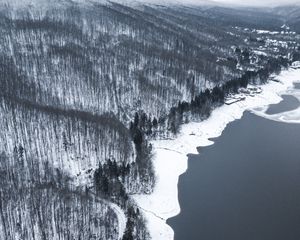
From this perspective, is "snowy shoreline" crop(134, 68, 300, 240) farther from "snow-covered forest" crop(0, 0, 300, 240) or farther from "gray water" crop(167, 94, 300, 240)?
"snow-covered forest" crop(0, 0, 300, 240)

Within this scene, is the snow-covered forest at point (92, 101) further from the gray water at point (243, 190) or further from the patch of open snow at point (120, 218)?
the gray water at point (243, 190)

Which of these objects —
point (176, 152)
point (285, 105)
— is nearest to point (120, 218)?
point (176, 152)

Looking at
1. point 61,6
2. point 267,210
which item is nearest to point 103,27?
point 61,6

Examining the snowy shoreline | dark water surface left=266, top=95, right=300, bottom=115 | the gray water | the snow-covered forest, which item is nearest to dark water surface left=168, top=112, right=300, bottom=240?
the gray water

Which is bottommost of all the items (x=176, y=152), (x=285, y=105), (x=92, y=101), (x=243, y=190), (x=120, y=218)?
Answer: (x=176, y=152)

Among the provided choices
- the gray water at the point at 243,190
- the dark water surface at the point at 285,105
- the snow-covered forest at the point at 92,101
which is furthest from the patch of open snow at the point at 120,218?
the dark water surface at the point at 285,105

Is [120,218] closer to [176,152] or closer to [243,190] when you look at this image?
[243,190]

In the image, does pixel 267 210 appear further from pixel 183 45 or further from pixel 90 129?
Answer: pixel 183 45
